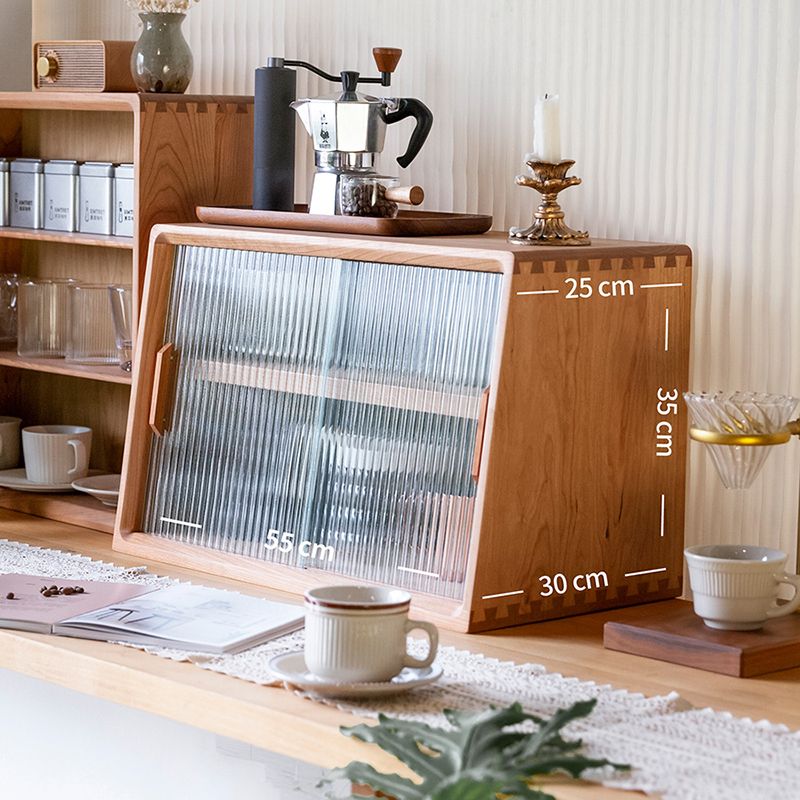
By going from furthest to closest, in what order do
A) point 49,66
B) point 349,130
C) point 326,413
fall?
point 49,66
point 349,130
point 326,413

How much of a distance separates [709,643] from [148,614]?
66 cm

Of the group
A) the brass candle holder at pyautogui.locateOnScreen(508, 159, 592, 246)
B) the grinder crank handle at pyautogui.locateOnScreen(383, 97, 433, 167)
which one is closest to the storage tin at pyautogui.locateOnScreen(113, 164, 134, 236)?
the grinder crank handle at pyautogui.locateOnScreen(383, 97, 433, 167)

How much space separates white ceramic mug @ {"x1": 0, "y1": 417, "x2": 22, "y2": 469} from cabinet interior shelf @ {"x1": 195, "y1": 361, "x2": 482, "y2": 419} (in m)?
0.71

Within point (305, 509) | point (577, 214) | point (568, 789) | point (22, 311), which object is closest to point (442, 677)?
point (568, 789)

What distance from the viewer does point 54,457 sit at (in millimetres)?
2570

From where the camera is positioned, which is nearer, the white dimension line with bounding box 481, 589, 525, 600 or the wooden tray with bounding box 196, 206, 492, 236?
the white dimension line with bounding box 481, 589, 525, 600

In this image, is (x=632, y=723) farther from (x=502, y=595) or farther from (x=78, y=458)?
(x=78, y=458)

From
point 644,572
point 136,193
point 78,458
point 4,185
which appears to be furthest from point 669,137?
point 4,185

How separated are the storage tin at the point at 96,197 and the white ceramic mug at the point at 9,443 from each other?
401mm

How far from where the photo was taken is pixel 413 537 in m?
1.91

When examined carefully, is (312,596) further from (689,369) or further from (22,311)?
(22,311)

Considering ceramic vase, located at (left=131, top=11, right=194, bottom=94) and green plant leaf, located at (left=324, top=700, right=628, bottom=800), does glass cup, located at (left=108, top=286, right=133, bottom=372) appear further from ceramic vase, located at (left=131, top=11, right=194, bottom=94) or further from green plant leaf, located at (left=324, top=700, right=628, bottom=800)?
green plant leaf, located at (left=324, top=700, right=628, bottom=800)

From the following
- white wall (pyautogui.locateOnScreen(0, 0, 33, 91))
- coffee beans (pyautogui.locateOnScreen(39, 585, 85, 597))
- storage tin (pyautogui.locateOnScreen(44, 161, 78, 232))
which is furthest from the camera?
white wall (pyautogui.locateOnScreen(0, 0, 33, 91))

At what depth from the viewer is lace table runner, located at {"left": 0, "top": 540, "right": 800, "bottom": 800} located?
1.32 meters
